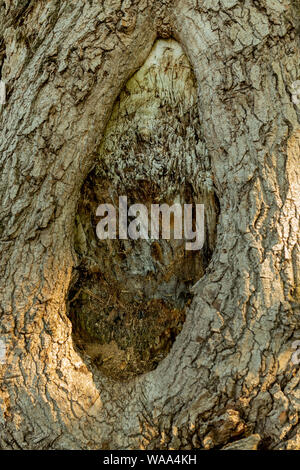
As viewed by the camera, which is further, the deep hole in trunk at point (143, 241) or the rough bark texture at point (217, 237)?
the deep hole in trunk at point (143, 241)

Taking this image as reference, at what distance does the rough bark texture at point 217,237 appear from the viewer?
7.36 feet

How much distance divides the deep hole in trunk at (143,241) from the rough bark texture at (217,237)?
Result: 0.35ft

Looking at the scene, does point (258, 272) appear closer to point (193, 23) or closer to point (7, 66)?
point (193, 23)

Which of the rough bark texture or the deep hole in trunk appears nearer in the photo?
the rough bark texture

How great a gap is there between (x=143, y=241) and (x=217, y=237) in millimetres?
460

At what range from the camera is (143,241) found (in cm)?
276

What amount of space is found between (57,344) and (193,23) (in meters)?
1.82

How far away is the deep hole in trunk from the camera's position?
8.71ft

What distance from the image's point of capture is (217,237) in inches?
98.6

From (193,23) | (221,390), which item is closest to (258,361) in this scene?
(221,390)

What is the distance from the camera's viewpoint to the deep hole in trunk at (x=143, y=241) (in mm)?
2654

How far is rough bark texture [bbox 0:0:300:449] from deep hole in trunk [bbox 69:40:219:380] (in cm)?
11

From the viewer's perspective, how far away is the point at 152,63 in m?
2.74

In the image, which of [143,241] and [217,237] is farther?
[143,241]
